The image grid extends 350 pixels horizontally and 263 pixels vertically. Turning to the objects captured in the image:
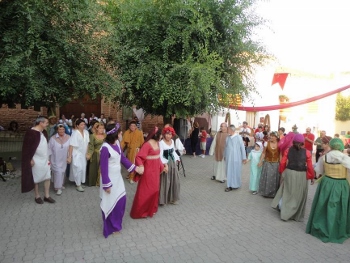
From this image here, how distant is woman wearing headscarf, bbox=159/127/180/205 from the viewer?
6.33m

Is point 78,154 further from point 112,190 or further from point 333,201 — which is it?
point 333,201

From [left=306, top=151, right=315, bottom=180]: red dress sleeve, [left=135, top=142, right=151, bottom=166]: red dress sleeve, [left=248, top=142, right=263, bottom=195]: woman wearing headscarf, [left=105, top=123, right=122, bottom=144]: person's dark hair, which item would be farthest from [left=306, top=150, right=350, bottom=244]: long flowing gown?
[left=105, top=123, right=122, bottom=144]: person's dark hair

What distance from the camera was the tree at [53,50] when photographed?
6.25 meters

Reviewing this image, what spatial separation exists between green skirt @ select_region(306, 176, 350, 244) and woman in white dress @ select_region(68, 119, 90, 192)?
5216mm

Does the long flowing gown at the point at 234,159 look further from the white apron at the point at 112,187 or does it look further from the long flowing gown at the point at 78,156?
the white apron at the point at 112,187

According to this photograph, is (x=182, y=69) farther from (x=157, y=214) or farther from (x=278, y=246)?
(x=278, y=246)

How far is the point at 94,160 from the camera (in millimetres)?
7695

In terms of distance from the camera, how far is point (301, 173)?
577 centimetres

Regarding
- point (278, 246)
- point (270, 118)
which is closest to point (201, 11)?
point (278, 246)

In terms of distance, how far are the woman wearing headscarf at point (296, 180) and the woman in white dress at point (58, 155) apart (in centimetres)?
488

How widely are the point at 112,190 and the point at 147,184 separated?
3.47 feet

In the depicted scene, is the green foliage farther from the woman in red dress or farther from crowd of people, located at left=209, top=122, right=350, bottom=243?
the woman in red dress

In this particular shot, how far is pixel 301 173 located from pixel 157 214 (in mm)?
2920

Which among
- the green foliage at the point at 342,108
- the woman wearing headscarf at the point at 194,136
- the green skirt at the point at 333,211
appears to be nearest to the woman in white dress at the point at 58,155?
the green skirt at the point at 333,211
